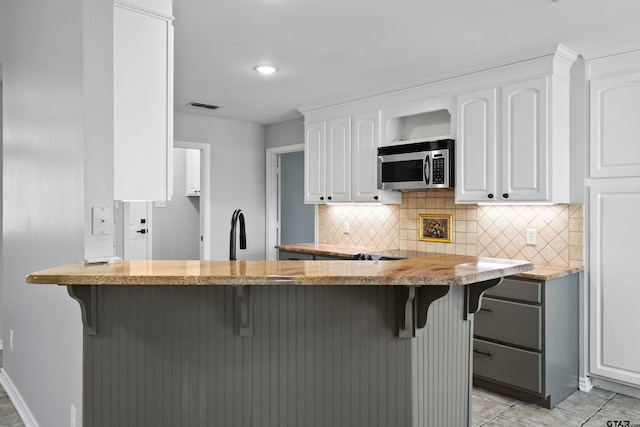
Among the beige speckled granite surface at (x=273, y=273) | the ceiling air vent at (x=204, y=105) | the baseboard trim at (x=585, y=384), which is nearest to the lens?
the beige speckled granite surface at (x=273, y=273)

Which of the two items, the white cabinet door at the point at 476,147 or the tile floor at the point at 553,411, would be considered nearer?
the tile floor at the point at 553,411

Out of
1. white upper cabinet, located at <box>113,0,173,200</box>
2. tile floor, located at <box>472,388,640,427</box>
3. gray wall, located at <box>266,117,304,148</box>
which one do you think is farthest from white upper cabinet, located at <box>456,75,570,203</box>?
white upper cabinet, located at <box>113,0,173,200</box>

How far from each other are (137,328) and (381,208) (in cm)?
326

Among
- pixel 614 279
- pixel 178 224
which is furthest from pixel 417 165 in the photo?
pixel 178 224

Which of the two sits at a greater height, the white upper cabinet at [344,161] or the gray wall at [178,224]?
the white upper cabinet at [344,161]

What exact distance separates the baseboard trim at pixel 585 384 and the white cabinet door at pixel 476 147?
144cm

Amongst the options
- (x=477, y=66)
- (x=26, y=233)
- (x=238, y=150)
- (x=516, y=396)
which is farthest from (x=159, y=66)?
(x=238, y=150)

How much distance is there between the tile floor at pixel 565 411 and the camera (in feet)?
9.41

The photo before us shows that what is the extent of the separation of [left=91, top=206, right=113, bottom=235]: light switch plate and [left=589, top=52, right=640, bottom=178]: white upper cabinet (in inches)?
122

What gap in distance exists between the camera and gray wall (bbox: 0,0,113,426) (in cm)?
189

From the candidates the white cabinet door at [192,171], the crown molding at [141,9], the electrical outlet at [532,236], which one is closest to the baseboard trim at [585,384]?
the electrical outlet at [532,236]

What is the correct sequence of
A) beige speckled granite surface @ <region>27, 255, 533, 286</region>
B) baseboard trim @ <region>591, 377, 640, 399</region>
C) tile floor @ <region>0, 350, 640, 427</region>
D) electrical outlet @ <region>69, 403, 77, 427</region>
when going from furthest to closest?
baseboard trim @ <region>591, 377, 640, 399</region>
tile floor @ <region>0, 350, 640, 427</region>
electrical outlet @ <region>69, 403, 77, 427</region>
beige speckled granite surface @ <region>27, 255, 533, 286</region>

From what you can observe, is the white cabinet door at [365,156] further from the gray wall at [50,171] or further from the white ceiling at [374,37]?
the gray wall at [50,171]

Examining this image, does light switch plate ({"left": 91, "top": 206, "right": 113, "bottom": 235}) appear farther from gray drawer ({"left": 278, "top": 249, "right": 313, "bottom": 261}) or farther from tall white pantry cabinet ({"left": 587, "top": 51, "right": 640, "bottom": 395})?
tall white pantry cabinet ({"left": 587, "top": 51, "right": 640, "bottom": 395})
